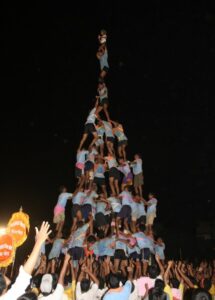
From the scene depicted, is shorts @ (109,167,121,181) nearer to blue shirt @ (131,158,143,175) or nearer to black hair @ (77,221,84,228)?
blue shirt @ (131,158,143,175)

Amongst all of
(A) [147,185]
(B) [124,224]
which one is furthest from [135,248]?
(A) [147,185]

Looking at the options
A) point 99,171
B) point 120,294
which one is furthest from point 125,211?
point 120,294

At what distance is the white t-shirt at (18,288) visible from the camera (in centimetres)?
253

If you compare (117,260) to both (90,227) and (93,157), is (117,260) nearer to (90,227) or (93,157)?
(90,227)

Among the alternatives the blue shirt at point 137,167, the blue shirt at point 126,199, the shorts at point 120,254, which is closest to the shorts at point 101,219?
the blue shirt at point 126,199

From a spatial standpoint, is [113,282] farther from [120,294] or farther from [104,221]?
[104,221]

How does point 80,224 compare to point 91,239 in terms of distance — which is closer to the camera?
point 91,239

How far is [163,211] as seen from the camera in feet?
69.5

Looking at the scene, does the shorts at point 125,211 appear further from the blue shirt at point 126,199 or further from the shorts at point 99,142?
the shorts at point 99,142

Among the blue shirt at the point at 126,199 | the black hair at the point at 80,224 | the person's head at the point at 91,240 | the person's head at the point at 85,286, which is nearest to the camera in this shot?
the person's head at the point at 85,286

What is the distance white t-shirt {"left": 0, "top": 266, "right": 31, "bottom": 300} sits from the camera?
253cm

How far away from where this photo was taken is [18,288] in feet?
8.41

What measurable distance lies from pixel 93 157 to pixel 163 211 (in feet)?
40.3

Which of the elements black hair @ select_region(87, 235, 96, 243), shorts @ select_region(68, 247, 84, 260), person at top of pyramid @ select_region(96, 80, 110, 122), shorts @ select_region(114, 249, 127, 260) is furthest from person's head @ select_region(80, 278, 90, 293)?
person at top of pyramid @ select_region(96, 80, 110, 122)
